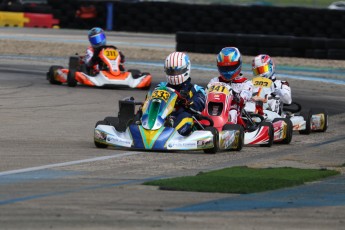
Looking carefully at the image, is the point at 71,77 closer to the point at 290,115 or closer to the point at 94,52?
the point at 94,52

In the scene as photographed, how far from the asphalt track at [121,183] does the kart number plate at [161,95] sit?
2.19ft

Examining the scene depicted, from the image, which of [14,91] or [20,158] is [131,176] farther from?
[14,91]

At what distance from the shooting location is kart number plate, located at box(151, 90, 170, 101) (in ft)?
39.2

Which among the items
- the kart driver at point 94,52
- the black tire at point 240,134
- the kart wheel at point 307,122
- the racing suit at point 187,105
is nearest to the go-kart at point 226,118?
the black tire at point 240,134

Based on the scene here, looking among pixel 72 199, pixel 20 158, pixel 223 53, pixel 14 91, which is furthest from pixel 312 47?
pixel 72 199

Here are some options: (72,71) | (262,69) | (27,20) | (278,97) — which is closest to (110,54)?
(72,71)

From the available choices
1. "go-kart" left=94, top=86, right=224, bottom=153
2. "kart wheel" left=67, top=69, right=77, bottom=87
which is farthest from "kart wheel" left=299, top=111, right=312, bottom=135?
"kart wheel" left=67, top=69, right=77, bottom=87

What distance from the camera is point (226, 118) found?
41.1ft

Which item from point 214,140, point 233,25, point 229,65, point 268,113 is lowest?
point 233,25

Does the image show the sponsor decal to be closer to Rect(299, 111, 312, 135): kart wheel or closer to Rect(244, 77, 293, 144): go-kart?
Rect(244, 77, 293, 144): go-kart

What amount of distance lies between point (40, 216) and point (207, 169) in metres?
3.32

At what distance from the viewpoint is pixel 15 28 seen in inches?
1563

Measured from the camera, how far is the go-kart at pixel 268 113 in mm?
13281

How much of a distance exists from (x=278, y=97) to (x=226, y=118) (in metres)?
2.33
